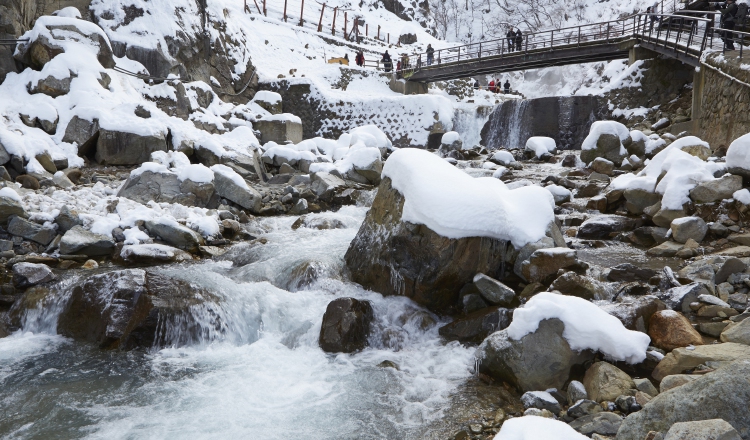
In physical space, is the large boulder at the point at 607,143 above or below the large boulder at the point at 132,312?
above

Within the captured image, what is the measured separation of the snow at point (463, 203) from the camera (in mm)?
5547

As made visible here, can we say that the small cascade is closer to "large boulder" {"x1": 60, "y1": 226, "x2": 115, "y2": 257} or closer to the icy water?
the icy water

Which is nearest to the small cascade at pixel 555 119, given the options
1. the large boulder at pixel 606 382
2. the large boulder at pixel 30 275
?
the large boulder at pixel 606 382

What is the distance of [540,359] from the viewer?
3.94 m

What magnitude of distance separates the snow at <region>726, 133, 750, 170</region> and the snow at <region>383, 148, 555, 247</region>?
321 centimetres

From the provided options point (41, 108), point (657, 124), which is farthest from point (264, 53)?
point (657, 124)

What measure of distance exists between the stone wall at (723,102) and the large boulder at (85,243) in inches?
460

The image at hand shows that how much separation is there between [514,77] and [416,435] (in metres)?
52.7

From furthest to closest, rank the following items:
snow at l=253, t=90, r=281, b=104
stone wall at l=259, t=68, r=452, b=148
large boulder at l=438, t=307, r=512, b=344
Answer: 1. stone wall at l=259, t=68, r=452, b=148
2. snow at l=253, t=90, r=281, b=104
3. large boulder at l=438, t=307, r=512, b=344

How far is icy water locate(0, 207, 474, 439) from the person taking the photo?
3812 millimetres

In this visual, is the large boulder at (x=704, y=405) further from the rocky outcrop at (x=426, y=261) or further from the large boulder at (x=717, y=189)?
A: the large boulder at (x=717, y=189)

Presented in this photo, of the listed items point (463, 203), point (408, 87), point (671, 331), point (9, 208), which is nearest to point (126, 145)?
point (9, 208)

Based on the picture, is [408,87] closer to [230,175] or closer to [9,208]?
[230,175]

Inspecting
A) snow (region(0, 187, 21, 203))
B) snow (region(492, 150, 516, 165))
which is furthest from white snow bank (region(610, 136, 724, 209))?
snow (region(0, 187, 21, 203))
